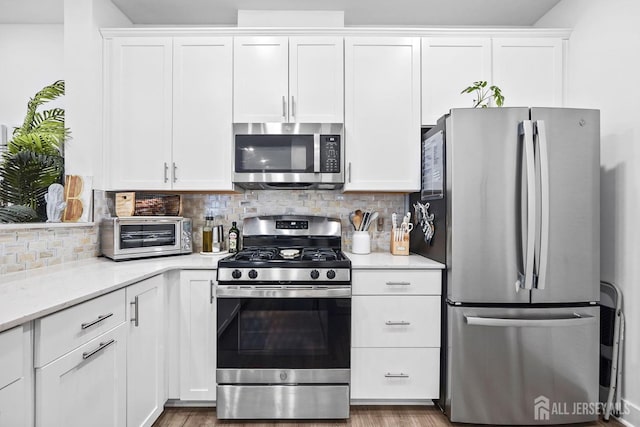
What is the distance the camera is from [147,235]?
7.16 ft

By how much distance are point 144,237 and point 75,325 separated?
1.04 m

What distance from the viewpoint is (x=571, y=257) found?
5.93 feet

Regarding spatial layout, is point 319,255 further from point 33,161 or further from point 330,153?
point 33,161

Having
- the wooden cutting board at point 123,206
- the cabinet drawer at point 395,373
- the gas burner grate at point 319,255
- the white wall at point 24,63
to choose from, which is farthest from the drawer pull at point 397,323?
the white wall at point 24,63

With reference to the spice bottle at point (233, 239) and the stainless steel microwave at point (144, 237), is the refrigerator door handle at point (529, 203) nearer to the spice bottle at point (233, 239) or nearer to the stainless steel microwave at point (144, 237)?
the spice bottle at point (233, 239)

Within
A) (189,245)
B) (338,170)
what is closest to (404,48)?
(338,170)

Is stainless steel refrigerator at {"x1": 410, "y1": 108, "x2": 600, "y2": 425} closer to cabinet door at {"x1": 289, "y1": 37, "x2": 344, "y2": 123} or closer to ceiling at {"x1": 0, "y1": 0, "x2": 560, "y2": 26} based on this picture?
cabinet door at {"x1": 289, "y1": 37, "x2": 344, "y2": 123}

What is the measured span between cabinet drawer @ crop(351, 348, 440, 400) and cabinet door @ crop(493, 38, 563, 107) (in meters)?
1.86

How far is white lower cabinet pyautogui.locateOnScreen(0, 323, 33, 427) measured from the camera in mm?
923

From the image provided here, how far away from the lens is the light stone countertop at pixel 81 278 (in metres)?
1.08

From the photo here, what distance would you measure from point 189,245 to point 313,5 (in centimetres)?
199

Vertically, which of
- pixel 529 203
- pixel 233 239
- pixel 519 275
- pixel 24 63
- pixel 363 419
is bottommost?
pixel 363 419

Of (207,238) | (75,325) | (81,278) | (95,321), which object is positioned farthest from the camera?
(207,238)

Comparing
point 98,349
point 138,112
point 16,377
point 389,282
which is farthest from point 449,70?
point 16,377
